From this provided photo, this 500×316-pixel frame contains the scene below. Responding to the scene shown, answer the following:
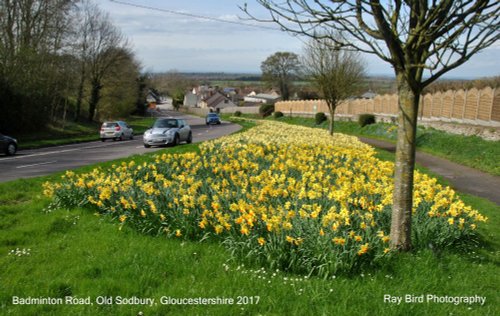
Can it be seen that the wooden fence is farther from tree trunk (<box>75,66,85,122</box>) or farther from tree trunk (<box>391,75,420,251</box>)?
tree trunk (<box>75,66,85,122</box>)

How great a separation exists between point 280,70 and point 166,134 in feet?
258

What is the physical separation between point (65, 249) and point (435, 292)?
4246mm

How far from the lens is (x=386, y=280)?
427 centimetres

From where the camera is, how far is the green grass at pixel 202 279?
379 cm

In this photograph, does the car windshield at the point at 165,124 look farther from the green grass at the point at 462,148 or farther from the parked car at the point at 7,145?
the green grass at the point at 462,148

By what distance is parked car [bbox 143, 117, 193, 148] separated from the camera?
73.5ft

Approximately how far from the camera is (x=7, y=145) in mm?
19531

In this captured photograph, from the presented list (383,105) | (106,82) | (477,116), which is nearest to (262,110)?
(106,82)

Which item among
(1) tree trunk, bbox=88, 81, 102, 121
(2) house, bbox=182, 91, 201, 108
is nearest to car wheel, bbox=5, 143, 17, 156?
(1) tree trunk, bbox=88, 81, 102, 121

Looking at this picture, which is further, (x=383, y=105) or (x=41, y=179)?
(x=383, y=105)

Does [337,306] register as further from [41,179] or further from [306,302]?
[41,179]

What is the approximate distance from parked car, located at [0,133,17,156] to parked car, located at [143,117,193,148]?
604 cm

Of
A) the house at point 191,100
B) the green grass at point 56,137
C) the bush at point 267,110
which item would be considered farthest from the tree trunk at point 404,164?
the house at point 191,100

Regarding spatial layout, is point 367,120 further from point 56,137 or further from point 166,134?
point 56,137
